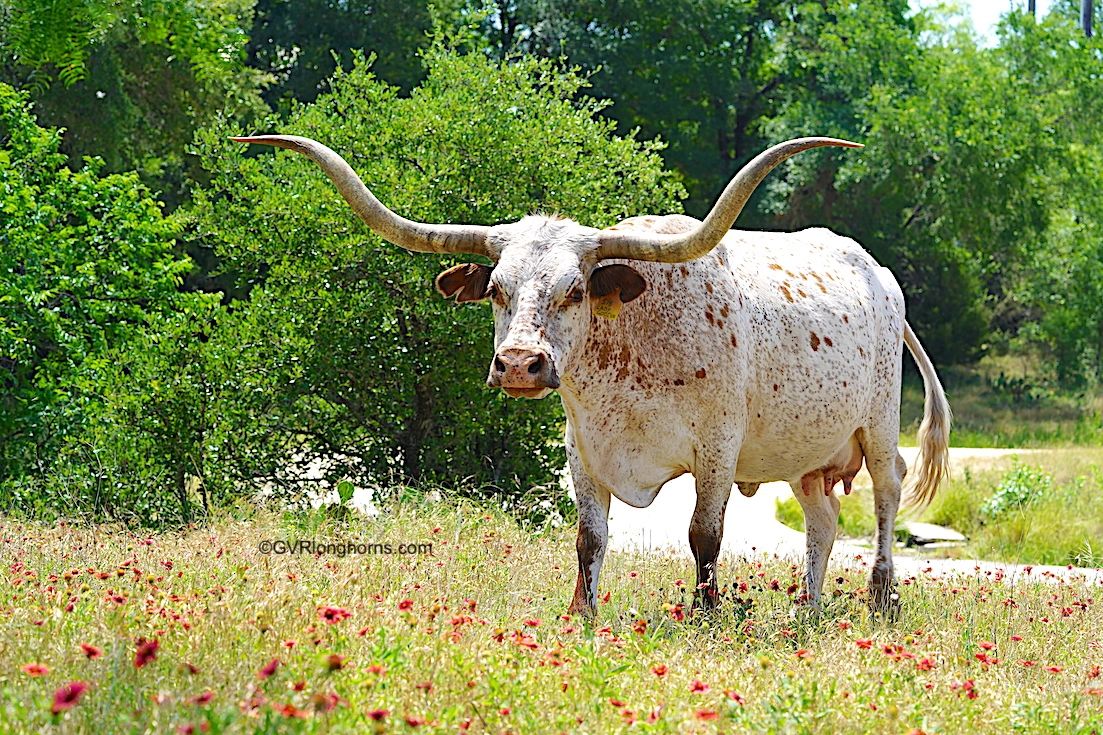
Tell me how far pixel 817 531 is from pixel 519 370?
3.15 m

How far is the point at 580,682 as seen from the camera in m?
4.28

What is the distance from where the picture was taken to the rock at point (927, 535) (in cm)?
1277

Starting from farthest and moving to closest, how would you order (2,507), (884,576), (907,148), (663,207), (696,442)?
(907,148)
(663,207)
(2,507)
(884,576)
(696,442)

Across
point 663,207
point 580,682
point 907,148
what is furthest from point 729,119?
point 580,682

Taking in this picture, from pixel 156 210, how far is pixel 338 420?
2.21m

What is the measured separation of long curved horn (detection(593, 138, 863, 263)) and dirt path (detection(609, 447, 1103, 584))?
346cm

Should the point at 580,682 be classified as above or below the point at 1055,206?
below

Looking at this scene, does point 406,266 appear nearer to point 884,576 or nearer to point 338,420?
point 338,420

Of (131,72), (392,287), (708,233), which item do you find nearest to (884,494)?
(708,233)

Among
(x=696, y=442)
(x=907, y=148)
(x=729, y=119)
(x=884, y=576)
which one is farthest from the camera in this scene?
(x=729, y=119)

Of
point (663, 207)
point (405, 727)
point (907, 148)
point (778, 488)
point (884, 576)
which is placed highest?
point (907, 148)

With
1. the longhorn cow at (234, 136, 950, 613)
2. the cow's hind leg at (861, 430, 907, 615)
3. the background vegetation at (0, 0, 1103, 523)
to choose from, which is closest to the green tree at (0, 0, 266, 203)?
the background vegetation at (0, 0, 1103, 523)

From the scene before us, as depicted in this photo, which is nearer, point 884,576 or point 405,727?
point 405,727

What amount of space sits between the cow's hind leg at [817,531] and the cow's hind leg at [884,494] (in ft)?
0.88
